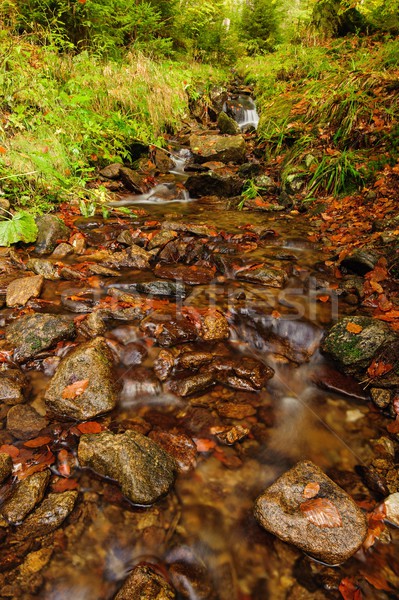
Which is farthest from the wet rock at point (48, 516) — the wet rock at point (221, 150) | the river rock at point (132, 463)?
the wet rock at point (221, 150)

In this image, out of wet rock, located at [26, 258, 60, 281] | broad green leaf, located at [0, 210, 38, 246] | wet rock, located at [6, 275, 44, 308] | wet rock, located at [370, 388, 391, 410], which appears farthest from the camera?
broad green leaf, located at [0, 210, 38, 246]

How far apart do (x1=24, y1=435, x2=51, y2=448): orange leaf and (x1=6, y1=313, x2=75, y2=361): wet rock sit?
2.75ft

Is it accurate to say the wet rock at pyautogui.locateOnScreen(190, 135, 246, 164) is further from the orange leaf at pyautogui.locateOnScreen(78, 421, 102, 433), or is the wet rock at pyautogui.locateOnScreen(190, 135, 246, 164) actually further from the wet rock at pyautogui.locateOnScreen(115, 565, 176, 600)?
the wet rock at pyautogui.locateOnScreen(115, 565, 176, 600)

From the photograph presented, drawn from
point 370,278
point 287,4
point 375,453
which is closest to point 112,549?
point 375,453

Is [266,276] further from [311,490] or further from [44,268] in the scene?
[44,268]

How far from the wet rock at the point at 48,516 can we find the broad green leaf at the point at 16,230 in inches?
137

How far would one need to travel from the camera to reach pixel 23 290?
11.8ft

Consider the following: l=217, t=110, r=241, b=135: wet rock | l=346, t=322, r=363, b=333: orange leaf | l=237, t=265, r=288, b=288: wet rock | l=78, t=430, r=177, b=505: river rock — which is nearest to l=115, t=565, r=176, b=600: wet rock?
l=78, t=430, r=177, b=505: river rock

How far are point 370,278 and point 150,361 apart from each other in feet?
8.76

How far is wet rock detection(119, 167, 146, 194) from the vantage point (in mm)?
6758

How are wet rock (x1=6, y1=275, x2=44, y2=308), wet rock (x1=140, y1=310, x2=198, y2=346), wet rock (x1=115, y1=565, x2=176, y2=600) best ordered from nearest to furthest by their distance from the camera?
wet rock (x1=115, y1=565, x2=176, y2=600), wet rock (x1=140, y1=310, x2=198, y2=346), wet rock (x1=6, y1=275, x2=44, y2=308)

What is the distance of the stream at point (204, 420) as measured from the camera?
179 centimetres

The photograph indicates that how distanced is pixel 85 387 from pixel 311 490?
1.74 metres

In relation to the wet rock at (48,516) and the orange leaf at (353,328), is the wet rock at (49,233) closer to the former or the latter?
the wet rock at (48,516)
